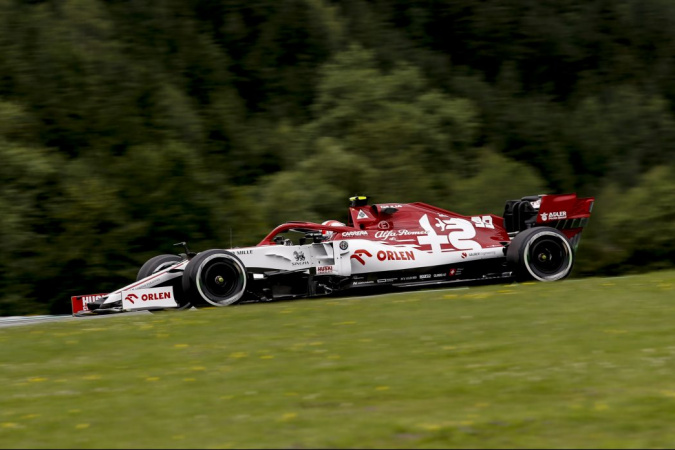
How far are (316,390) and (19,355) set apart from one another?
456 centimetres

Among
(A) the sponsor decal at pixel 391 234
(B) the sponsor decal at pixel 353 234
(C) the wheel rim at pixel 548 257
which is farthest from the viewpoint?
(C) the wheel rim at pixel 548 257

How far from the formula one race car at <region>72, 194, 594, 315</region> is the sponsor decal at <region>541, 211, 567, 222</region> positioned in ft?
Answer: 0.06

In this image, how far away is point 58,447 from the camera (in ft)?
26.5

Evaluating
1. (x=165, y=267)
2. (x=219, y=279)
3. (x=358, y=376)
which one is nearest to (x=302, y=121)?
(x=165, y=267)

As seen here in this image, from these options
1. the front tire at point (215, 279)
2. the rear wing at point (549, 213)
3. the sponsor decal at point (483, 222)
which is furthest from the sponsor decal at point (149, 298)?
the rear wing at point (549, 213)

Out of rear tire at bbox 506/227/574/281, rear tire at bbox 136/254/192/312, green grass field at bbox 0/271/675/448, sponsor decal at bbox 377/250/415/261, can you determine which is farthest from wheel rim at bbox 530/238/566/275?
rear tire at bbox 136/254/192/312

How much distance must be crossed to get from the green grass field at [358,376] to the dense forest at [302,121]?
58.8 feet

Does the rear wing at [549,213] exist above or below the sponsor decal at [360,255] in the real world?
above

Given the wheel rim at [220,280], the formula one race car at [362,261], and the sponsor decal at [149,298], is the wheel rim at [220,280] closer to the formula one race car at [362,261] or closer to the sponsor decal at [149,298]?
the formula one race car at [362,261]

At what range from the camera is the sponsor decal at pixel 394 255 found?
1758 cm

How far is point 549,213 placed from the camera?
18953mm

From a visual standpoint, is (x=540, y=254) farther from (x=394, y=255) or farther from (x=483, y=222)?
(x=394, y=255)

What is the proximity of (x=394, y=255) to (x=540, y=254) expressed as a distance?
2.56 meters

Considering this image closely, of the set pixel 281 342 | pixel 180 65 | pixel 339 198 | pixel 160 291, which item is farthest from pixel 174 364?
pixel 180 65
